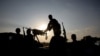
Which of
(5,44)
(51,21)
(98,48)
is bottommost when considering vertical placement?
(98,48)

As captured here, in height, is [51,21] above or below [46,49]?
above

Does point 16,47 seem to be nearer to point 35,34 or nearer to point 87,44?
point 35,34

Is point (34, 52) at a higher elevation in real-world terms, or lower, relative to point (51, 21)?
lower

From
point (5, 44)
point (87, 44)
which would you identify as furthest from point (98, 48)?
point (5, 44)

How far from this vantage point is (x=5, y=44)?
5598 mm

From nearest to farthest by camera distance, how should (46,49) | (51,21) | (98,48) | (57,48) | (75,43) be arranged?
(57,48)
(46,49)
(51,21)
(75,43)
(98,48)

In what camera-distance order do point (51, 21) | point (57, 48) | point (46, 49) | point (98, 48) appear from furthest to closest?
point (98, 48) < point (51, 21) < point (46, 49) < point (57, 48)

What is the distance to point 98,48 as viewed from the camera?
6.92 metres

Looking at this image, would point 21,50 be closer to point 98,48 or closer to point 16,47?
point 16,47

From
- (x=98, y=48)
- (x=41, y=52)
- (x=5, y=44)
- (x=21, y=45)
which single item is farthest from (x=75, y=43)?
(x=5, y=44)

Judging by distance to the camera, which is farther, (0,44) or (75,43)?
(75,43)

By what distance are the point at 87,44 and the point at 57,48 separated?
2426 millimetres

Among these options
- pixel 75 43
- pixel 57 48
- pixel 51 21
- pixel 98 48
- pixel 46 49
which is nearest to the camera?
pixel 57 48

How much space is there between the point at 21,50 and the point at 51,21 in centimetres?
180
